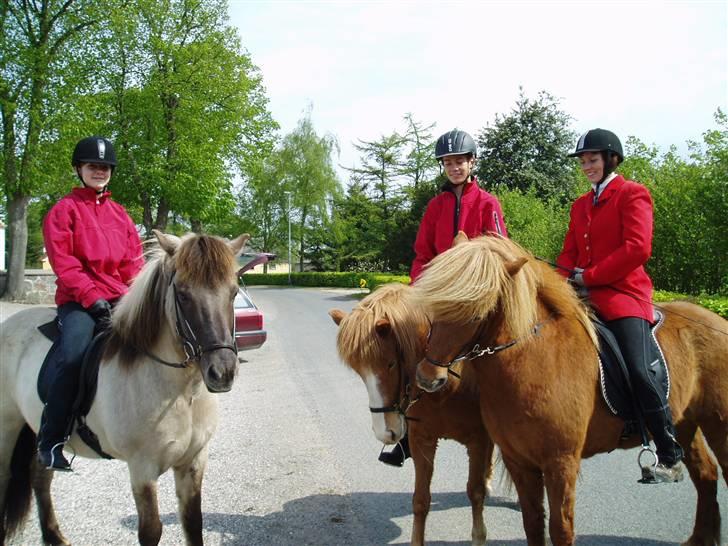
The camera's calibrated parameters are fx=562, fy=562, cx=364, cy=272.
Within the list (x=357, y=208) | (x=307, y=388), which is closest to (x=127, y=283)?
(x=307, y=388)

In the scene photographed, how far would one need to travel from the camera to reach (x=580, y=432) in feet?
10.7

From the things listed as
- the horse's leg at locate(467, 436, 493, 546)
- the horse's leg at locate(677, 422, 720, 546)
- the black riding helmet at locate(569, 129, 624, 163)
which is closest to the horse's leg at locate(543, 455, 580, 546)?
the horse's leg at locate(467, 436, 493, 546)

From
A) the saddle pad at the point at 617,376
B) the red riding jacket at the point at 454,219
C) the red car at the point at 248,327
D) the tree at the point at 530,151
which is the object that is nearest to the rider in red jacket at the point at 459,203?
the red riding jacket at the point at 454,219

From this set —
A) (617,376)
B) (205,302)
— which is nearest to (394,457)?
(617,376)

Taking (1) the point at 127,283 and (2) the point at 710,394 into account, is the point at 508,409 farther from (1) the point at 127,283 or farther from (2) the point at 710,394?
(1) the point at 127,283

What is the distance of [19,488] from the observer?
13.8ft

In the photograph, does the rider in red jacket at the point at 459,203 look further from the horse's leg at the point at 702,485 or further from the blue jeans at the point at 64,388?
the blue jeans at the point at 64,388

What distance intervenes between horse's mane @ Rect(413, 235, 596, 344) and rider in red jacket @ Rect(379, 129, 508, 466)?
1003mm

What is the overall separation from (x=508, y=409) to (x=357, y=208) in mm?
51112

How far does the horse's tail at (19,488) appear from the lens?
4.17m

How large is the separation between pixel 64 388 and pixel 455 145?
3.26m

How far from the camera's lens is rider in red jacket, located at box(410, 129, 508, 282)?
4.38 meters

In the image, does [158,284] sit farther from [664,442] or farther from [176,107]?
[176,107]

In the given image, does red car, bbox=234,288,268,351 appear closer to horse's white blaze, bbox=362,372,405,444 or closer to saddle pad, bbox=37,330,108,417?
saddle pad, bbox=37,330,108,417
